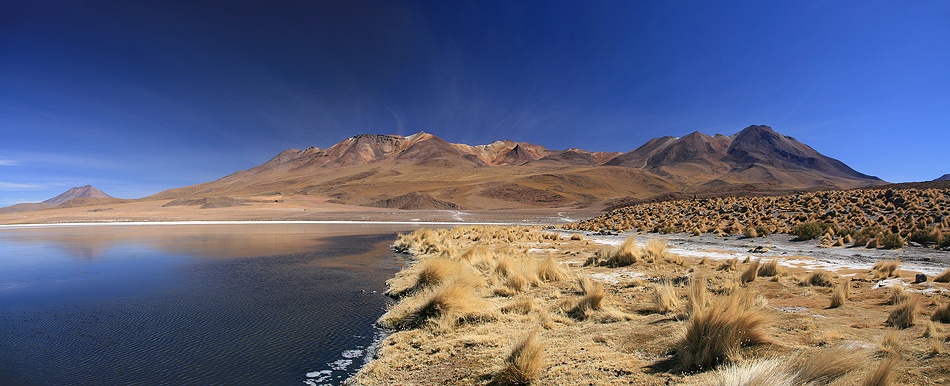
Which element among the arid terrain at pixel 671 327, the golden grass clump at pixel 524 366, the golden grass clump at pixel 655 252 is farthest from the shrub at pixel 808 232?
the golden grass clump at pixel 524 366

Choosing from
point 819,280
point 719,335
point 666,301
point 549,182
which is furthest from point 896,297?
point 549,182

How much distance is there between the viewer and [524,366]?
4477 mm

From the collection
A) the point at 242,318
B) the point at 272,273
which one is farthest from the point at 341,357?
the point at 272,273

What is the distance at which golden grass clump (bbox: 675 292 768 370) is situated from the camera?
4359mm

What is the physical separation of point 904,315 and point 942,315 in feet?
1.35

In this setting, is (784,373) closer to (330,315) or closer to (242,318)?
(330,315)

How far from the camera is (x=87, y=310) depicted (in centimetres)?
897

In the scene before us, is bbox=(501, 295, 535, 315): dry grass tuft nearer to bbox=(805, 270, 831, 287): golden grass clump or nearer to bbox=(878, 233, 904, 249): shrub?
bbox=(805, 270, 831, 287): golden grass clump

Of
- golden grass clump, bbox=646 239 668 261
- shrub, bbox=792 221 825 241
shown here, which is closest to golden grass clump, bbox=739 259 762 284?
golden grass clump, bbox=646 239 668 261

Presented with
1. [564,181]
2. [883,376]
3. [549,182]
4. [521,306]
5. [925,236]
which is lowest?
[521,306]

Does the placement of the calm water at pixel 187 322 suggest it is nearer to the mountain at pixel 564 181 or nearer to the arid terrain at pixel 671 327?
the arid terrain at pixel 671 327

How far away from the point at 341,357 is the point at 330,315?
253 cm

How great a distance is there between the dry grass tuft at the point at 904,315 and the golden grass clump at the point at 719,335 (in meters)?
1.79

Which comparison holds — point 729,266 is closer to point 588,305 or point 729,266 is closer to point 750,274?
point 750,274
